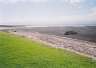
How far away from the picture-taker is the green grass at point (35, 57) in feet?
10.9

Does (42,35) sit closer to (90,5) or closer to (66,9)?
(66,9)

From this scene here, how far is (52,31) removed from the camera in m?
3.72

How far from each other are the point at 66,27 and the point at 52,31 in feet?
0.86

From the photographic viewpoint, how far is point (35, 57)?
135 inches

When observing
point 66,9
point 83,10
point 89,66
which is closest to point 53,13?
point 66,9

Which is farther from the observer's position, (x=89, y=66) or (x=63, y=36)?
(x=63, y=36)

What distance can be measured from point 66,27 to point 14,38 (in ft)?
3.10

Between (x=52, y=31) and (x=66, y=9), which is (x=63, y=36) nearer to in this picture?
(x=52, y=31)

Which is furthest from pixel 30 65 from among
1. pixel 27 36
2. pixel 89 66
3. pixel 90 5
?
pixel 90 5

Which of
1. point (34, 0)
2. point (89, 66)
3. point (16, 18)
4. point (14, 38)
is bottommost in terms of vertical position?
point (89, 66)

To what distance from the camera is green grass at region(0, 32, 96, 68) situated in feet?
10.9

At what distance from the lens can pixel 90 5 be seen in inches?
145

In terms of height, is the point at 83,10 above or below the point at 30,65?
above

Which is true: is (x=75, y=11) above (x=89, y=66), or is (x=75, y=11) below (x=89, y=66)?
above
